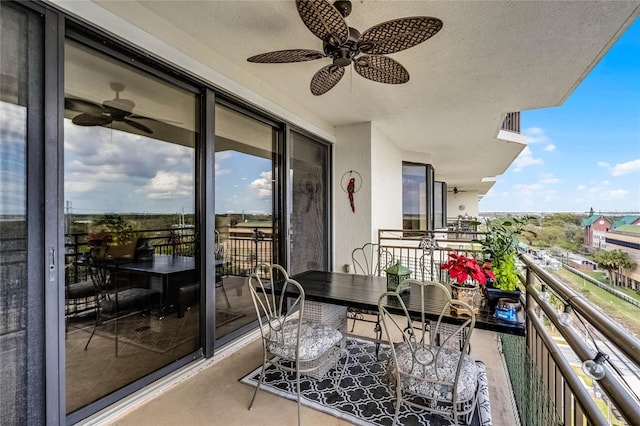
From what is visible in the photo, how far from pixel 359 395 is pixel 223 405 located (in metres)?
0.94

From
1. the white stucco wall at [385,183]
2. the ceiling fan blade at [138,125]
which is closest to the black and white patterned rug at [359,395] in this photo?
the ceiling fan blade at [138,125]

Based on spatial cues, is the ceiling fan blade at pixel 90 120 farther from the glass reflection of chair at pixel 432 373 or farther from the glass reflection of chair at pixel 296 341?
the glass reflection of chair at pixel 432 373

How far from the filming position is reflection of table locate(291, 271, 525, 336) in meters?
1.67

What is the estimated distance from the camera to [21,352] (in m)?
1.44

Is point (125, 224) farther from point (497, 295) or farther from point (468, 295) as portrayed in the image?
point (497, 295)

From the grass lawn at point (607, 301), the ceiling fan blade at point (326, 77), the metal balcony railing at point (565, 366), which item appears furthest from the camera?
the ceiling fan blade at point (326, 77)

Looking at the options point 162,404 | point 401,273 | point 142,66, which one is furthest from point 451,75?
point 162,404

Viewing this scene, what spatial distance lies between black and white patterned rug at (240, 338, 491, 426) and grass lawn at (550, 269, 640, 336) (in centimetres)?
96

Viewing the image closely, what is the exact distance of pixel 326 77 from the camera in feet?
7.69

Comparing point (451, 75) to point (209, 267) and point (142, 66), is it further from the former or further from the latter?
point (209, 267)

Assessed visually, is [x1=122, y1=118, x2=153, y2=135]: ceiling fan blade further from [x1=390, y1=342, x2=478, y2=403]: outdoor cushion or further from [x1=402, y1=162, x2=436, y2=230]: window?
[x1=402, y1=162, x2=436, y2=230]: window

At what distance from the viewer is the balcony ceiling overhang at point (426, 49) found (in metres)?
1.94

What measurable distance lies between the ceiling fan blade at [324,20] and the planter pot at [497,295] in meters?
1.87

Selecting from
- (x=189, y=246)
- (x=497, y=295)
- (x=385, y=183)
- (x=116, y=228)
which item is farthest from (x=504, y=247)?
(x=385, y=183)
